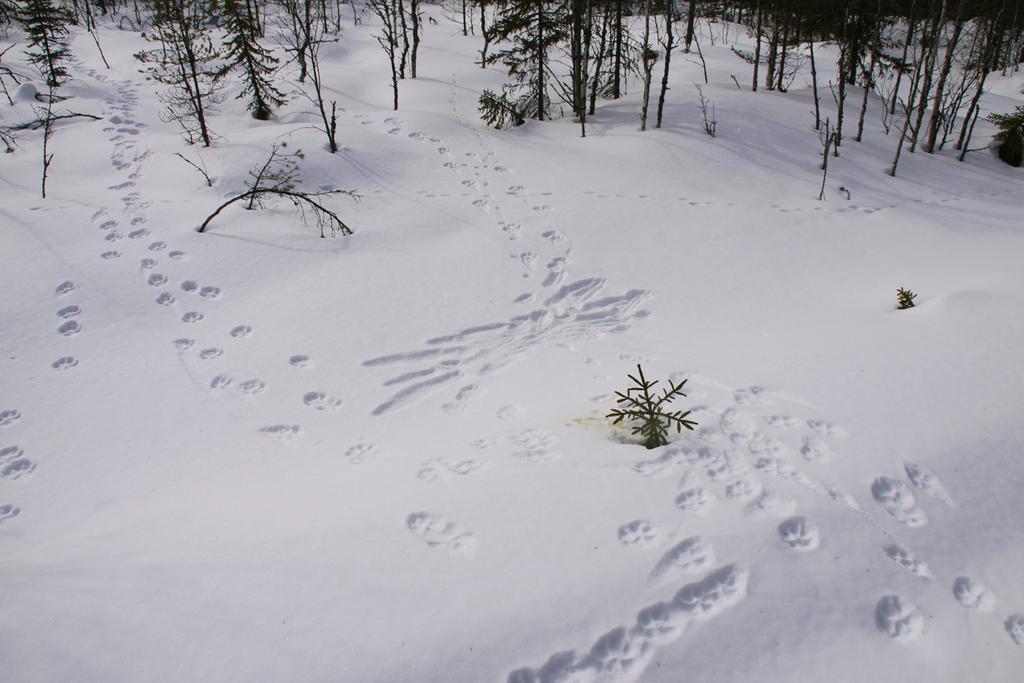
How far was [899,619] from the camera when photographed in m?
2.92

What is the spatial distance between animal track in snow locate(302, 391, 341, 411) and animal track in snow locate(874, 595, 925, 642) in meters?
4.82

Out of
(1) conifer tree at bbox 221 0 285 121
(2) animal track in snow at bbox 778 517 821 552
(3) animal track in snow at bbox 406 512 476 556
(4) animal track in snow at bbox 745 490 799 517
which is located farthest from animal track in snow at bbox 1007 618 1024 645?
(1) conifer tree at bbox 221 0 285 121

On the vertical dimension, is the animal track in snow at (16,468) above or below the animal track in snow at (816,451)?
below

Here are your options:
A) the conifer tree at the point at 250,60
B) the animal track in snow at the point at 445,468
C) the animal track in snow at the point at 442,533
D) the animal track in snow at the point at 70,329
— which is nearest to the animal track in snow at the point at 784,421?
the animal track in snow at the point at 445,468

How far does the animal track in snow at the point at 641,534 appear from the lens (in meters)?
3.32

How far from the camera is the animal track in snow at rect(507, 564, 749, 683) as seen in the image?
268cm

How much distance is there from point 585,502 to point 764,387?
2.36 metres

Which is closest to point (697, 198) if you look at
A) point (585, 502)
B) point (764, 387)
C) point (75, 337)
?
point (764, 387)

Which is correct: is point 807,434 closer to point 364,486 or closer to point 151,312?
point 364,486

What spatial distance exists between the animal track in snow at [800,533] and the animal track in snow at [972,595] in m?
0.71

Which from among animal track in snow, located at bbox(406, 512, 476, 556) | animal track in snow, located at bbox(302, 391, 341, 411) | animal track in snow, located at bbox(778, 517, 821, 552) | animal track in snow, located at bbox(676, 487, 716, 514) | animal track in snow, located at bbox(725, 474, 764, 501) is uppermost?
animal track in snow, located at bbox(778, 517, 821, 552)

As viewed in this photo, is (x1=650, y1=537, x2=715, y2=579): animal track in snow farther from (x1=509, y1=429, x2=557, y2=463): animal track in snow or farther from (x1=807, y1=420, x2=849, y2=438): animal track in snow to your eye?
(x1=807, y1=420, x2=849, y2=438): animal track in snow

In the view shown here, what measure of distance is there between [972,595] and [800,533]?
34.5 inches

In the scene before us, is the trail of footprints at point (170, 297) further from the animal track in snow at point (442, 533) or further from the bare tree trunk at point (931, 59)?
the bare tree trunk at point (931, 59)
